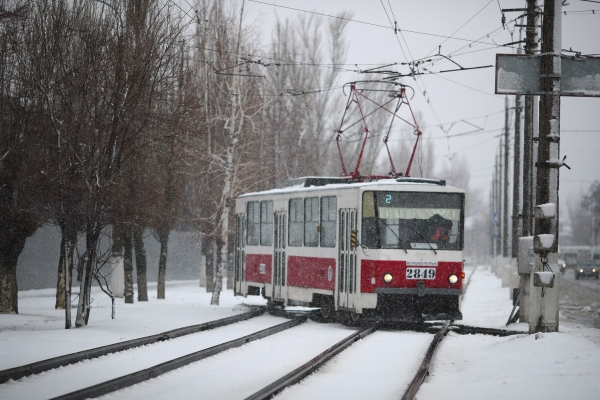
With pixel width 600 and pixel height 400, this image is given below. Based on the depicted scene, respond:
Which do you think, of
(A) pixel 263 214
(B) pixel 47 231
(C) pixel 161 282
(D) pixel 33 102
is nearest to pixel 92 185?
(D) pixel 33 102

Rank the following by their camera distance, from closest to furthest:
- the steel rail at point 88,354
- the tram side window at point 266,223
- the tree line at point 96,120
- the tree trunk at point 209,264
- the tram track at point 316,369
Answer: the tram track at point 316,369, the steel rail at point 88,354, the tree line at point 96,120, the tram side window at point 266,223, the tree trunk at point 209,264

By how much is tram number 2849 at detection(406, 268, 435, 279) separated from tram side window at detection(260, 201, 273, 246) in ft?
16.8

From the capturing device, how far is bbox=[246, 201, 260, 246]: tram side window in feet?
78.0

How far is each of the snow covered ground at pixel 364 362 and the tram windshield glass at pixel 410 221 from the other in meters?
1.87

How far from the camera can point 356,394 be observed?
1027 centimetres

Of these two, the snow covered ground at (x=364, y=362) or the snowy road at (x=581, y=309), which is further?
the snowy road at (x=581, y=309)

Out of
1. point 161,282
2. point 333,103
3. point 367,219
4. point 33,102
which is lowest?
point 161,282

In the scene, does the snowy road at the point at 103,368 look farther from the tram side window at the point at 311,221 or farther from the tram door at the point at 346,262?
the tram side window at the point at 311,221

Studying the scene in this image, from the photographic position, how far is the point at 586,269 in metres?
66.2

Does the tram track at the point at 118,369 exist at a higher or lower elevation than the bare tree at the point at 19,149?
lower

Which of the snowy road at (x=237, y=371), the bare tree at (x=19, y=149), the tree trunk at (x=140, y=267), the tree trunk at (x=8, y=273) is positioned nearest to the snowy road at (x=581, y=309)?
the snowy road at (x=237, y=371)

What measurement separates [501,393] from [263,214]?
44.5 ft

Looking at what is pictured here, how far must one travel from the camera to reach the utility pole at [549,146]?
1487 cm

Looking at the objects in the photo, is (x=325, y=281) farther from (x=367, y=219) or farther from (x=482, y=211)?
(x=482, y=211)
